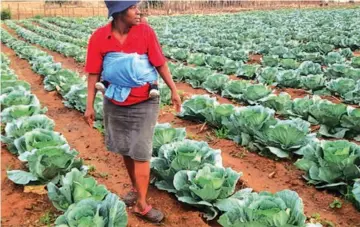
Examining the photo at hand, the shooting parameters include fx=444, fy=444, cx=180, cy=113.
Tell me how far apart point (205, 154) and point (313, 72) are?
19.6 feet

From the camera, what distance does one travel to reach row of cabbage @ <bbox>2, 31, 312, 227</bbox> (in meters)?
3.01

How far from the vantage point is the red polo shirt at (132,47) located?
10.8ft

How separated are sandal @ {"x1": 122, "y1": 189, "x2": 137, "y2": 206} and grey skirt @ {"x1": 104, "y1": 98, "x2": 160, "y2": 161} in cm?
59

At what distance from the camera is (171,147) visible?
13.7ft

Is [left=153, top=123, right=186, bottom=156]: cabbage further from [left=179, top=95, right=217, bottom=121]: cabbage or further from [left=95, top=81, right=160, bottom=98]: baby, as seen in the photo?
[left=179, top=95, right=217, bottom=121]: cabbage

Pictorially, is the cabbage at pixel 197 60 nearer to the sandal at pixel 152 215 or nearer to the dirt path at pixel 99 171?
the dirt path at pixel 99 171

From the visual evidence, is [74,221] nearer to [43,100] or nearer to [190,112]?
[190,112]

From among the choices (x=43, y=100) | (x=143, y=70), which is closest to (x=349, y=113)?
(x=143, y=70)

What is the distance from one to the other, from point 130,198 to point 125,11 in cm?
165

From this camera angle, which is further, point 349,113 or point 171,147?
point 349,113

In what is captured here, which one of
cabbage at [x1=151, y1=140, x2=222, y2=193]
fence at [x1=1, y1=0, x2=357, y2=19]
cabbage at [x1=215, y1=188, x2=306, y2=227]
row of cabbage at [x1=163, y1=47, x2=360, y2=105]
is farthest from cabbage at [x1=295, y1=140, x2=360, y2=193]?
fence at [x1=1, y1=0, x2=357, y2=19]

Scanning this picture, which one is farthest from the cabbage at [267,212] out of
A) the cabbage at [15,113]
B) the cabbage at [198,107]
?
the cabbage at [15,113]

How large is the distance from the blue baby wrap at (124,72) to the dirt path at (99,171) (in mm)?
1085

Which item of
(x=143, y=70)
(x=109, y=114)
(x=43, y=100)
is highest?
(x=143, y=70)
